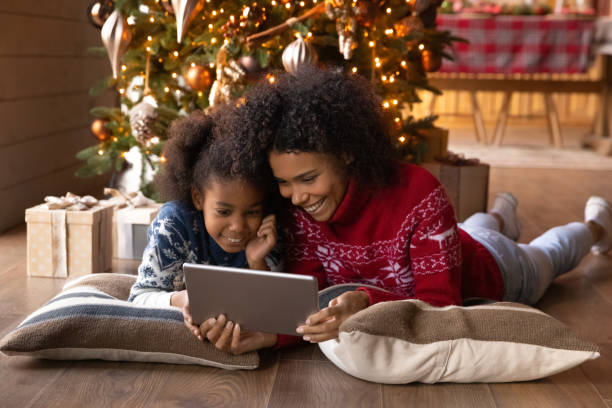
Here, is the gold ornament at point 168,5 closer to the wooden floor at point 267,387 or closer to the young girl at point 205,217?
the young girl at point 205,217

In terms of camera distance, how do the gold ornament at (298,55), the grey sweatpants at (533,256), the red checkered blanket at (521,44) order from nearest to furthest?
the grey sweatpants at (533,256)
the gold ornament at (298,55)
the red checkered blanket at (521,44)

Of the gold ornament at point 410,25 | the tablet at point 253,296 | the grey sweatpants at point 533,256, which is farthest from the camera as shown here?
the gold ornament at point 410,25

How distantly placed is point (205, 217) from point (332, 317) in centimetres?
39

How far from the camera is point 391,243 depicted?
159cm

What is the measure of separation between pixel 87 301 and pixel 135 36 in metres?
1.21

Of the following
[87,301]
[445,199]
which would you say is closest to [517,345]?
[445,199]

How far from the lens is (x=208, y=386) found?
1415mm

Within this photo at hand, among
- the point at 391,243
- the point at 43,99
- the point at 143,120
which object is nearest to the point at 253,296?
the point at 391,243

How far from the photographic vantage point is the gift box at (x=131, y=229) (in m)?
2.31

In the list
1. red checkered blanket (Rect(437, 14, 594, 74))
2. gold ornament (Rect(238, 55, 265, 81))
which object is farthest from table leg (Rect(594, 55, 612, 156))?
gold ornament (Rect(238, 55, 265, 81))

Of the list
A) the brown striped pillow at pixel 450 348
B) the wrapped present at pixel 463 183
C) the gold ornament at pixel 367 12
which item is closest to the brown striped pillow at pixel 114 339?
the brown striped pillow at pixel 450 348

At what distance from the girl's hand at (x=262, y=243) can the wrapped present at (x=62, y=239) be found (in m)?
0.73

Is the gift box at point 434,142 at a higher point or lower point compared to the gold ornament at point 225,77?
lower

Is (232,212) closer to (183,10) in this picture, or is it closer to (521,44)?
(183,10)
